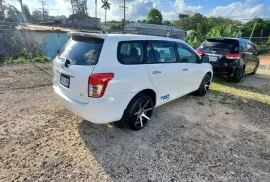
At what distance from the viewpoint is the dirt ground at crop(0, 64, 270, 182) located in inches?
102

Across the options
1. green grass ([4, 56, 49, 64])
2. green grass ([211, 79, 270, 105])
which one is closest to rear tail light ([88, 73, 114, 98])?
green grass ([211, 79, 270, 105])

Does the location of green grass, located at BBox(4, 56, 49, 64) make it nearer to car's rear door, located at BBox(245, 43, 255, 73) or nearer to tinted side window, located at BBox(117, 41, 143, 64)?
tinted side window, located at BBox(117, 41, 143, 64)

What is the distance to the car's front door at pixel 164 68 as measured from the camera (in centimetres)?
355

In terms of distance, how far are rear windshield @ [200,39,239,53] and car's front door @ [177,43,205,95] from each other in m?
2.41

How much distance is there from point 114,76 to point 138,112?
3.12 ft

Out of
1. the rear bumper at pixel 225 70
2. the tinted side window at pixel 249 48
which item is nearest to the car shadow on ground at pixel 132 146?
the rear bumper at pixel 225 70

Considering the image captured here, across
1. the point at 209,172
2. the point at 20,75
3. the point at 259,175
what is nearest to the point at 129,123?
the point at 209,172

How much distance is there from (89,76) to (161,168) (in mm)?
1671

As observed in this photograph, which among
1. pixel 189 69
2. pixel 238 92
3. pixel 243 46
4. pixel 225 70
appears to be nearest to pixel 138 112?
pixel 189 69

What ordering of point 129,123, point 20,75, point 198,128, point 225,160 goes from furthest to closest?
1. point 20,75
2. point 198,128
3. point 129,123
4. point 225,160

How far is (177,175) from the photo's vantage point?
8.52ft

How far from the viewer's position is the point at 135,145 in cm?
319

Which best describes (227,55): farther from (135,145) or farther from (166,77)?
(135,145)

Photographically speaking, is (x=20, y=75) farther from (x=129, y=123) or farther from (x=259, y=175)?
(x=259, y=175)
